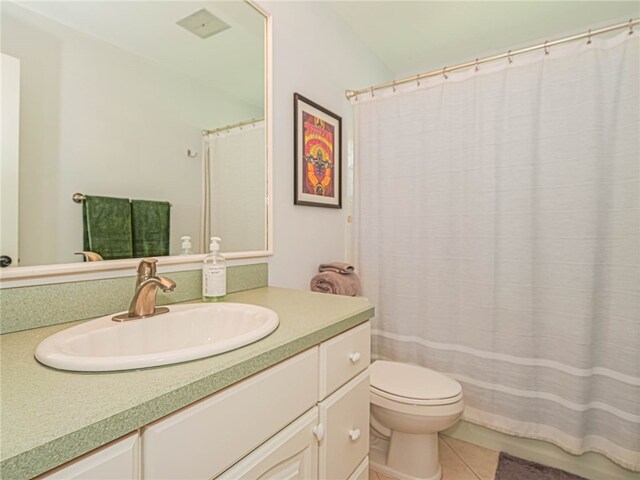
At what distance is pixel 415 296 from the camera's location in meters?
1.84

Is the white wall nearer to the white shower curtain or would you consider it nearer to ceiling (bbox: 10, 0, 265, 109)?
ceiling (bbox: 10, 0, 265, 109)

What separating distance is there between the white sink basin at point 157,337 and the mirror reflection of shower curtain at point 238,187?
0.37 m

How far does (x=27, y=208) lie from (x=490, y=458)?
2.14m

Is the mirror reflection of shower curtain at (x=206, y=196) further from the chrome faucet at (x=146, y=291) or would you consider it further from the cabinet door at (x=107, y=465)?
the cabinet door at (x=107, y=465)

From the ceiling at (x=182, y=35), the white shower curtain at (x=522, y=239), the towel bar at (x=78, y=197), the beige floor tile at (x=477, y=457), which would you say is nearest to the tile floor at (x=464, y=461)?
the beige floor tile at (x=477, y=457)

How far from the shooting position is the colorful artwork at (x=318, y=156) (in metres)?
1.71

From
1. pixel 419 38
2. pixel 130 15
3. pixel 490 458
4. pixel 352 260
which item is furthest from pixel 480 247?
pixel 130 15

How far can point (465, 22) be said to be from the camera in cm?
206

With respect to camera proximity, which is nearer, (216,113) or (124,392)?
(124,392)

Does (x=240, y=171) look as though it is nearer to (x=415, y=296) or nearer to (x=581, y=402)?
(x=415, y=296)

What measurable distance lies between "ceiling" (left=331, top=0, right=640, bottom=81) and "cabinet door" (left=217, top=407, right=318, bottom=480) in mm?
2016

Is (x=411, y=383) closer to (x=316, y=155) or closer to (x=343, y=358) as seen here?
(x=343, y=358)

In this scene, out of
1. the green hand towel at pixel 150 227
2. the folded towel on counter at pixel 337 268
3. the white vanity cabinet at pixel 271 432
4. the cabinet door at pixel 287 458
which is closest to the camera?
the white vanity cabinet at pixel 271 432

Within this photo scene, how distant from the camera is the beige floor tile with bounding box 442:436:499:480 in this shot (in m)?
1.56
